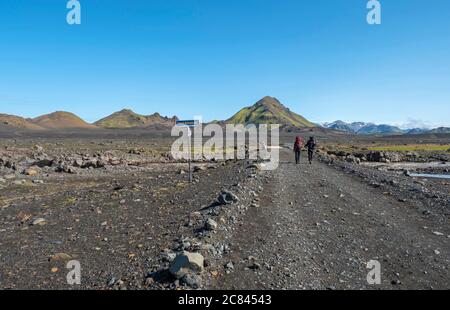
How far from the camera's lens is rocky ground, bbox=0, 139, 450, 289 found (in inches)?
299

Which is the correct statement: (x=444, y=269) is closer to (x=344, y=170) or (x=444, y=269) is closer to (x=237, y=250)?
(x=237, y=250)

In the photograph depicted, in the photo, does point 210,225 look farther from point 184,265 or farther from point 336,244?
point 336,244

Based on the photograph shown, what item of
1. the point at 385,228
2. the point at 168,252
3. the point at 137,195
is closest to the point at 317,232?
the point at 385,228

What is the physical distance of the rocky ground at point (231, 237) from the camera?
7.59 metres

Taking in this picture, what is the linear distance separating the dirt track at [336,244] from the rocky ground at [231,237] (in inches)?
1.1

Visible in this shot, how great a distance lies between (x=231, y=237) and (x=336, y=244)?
281 cm

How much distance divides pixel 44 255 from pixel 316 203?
388 inches

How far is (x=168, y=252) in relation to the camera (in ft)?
29.3

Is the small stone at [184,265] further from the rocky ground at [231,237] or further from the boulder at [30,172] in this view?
the boulder at [30,172]

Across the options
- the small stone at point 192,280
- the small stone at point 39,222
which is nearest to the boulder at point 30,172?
the small stone at point 39,222

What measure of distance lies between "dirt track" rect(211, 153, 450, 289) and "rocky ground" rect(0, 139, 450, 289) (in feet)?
0.09

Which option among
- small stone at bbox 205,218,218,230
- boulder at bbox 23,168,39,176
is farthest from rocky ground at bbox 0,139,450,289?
boulder at bbox 23,168,39,176

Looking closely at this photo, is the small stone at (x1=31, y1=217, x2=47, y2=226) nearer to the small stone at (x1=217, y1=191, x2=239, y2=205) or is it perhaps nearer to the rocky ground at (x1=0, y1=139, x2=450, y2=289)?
the rocky ground at (x1=0, y1=139, x2=450, y2=289)
